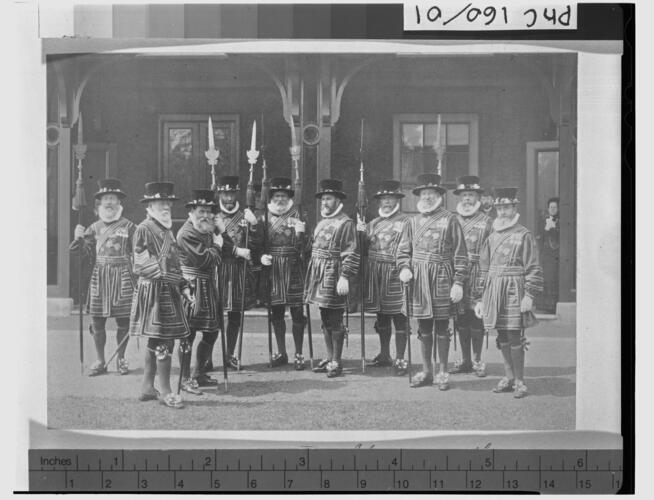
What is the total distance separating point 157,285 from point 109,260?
0.88ft

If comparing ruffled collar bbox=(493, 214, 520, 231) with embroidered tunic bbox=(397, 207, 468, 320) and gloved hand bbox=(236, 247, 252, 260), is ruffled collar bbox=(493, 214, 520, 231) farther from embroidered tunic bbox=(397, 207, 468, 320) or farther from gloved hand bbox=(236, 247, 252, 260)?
gloved hand bbox=(236, 247, 252, 260)

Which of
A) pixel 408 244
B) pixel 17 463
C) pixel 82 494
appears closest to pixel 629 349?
pixel 408 244

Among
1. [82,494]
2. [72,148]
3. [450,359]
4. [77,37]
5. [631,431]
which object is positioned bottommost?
[82,494]

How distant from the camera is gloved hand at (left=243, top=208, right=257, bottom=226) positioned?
3773mm

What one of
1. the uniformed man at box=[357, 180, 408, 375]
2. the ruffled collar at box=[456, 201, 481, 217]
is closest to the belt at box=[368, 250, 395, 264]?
the uniformed man at box=[357, 180, 408, 375]

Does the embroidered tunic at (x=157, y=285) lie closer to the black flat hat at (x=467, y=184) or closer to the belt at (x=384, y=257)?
the belt at (x=384, y=257)

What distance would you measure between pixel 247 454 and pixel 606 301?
1.81 metres

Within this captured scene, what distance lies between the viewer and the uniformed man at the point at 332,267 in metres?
3.75

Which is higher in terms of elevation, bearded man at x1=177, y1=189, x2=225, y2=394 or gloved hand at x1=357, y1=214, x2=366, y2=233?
gloved hand at x1=357, y1=214, x2=366, y2=233

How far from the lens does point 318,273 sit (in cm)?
378

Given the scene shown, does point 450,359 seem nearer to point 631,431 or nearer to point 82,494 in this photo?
point 631,431

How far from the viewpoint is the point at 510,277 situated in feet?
12.3

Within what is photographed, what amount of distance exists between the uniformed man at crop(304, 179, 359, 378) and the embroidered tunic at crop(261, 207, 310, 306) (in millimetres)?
49

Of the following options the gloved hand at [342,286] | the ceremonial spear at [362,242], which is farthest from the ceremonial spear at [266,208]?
the ceremonial spear at [362,242]
